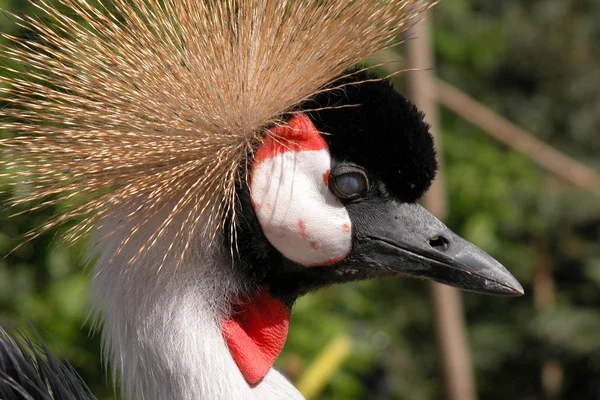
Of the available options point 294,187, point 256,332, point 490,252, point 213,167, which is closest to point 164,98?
point 213,167

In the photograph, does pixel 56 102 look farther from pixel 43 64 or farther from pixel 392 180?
pixel 392 180

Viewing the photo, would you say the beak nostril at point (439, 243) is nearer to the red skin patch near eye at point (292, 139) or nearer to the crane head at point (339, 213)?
the crane head at point (339, 213)

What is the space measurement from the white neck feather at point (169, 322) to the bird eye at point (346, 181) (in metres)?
0.19

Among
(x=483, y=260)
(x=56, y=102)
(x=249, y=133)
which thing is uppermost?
(x=56, y=102)

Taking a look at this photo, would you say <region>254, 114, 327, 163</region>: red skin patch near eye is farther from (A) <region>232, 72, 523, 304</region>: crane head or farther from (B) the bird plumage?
(B) the bird plumage

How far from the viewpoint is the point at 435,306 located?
2.63 m

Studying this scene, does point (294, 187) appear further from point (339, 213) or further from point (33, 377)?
point (33, 377)

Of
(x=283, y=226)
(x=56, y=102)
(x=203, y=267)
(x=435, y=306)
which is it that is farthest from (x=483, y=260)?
(x=435, y=306)

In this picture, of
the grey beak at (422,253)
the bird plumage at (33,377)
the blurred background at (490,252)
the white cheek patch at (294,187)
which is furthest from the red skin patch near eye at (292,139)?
the blurred background at (490,252)

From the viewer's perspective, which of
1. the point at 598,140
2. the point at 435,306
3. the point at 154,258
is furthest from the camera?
the point at 598,140

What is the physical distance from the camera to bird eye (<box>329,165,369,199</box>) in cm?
108

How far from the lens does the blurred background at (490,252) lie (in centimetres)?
228

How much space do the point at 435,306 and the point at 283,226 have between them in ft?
5.43

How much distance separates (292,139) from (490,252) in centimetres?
202
